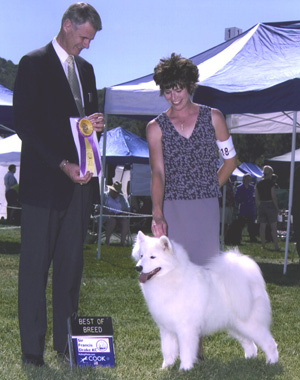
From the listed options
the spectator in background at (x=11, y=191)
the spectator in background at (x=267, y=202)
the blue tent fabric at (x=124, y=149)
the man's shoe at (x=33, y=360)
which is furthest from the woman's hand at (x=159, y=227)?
the spectator in background at (x=11, y=191)

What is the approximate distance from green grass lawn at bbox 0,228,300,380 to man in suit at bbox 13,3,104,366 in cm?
35

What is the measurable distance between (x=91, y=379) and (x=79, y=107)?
1.46 metres

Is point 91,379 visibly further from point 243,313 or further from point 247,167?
point 247,167

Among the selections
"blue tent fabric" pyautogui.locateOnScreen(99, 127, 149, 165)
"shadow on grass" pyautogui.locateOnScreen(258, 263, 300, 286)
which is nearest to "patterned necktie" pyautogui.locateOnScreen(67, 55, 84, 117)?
"shadow on grass" pyautogui.locateOnScreen(258, 263, 300, 286)

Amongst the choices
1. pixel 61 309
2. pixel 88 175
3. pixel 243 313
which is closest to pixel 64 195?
pixel 88 175

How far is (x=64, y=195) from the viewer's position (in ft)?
11.8

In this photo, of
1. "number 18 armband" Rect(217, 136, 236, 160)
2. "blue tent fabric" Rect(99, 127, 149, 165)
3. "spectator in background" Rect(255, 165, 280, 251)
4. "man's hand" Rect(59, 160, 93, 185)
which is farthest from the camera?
"blue tent fabric" Rect(99, 127, 149, 165)

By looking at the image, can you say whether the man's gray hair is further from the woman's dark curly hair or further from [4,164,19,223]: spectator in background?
[4,164,19,223]: spectator in background

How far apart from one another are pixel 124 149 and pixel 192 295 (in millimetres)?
14188

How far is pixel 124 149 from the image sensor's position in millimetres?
17688

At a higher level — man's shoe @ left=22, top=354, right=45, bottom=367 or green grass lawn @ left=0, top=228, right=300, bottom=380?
man's shoe @ left=22, top=354, right=45, bottom=367

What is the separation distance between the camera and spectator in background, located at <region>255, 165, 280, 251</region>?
12.6 meters

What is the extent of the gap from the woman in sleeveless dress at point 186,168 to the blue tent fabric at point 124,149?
44.0 feet

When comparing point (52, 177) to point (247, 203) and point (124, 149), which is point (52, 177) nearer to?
point (247, 203)
